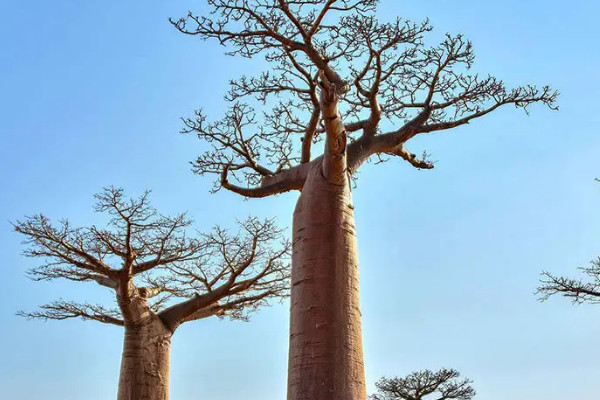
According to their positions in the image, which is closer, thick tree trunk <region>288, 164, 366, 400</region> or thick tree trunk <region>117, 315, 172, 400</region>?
thick tree trunk <region>288, 164, 366, 400</region>

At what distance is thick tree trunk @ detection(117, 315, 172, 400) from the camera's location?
695 centimetres

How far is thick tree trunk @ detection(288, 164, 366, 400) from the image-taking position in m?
3.95

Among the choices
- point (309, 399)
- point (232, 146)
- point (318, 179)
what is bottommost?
point (309, 399)

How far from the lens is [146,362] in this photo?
7.07m

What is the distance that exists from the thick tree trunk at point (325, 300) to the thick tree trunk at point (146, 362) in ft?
10.9

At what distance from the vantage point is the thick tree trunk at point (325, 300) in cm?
395

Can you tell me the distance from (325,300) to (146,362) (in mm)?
3596

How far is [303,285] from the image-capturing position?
4.20 meters

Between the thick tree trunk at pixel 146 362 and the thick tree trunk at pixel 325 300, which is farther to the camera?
the thick tree trunk at pixel 146 362

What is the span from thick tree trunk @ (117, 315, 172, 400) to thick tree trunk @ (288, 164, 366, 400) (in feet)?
10.9

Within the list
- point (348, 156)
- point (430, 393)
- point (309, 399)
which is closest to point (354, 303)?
point (309, 399)

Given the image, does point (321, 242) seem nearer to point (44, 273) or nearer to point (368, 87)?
point (368, 87)

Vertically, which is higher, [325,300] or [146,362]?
[146,362]

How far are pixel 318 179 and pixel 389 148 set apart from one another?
102 cm
